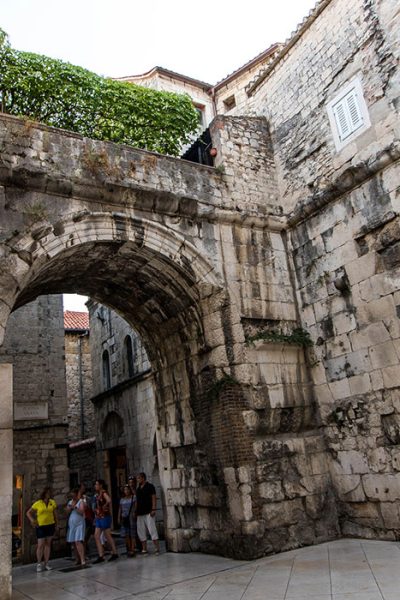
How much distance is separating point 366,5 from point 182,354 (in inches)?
251

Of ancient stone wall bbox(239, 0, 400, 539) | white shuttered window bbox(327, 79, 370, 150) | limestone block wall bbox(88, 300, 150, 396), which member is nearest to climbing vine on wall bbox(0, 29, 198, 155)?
ancient stone wall bbox(239, 0, 400, 539)

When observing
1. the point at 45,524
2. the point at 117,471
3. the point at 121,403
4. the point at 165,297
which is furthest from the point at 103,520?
the point at 117,471

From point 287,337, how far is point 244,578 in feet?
12.2

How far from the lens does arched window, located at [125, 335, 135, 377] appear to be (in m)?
14.2

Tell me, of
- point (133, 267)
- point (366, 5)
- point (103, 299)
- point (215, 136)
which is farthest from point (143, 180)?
point (366, 5)

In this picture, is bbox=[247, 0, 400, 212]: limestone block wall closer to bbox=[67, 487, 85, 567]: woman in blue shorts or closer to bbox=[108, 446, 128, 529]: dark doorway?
bbox=[67, 487, 85, 567]: woman in blue shorts

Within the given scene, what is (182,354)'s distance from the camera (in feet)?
28.3

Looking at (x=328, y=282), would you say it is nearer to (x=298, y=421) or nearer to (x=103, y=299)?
(x=298, y=421)

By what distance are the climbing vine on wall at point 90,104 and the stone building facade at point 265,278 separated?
5.47 ft

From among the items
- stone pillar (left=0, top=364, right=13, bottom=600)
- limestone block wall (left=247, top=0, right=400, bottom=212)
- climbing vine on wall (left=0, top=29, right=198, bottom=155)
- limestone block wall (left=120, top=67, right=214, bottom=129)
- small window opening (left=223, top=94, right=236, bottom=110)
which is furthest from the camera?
small window opening (left=223, top=94, right=236, bottom=110)

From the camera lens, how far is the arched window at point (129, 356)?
1419cm

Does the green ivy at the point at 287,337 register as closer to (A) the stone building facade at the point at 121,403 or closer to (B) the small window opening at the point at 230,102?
(A) the stone building facade at the point at 121,403

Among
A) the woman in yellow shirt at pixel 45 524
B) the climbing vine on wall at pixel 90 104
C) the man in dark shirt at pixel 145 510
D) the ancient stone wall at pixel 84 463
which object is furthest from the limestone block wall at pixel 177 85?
the woman in yellow shirt at pixel 45 524

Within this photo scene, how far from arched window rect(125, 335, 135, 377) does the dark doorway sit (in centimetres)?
238
